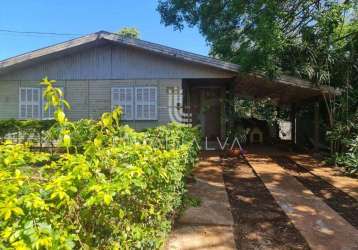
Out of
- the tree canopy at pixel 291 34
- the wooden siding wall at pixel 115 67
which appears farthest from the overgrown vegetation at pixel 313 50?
the wooden siding wall at pixel 115 67

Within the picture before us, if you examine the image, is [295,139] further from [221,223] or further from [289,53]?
[221,223]

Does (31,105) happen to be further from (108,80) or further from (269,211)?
(269,211)

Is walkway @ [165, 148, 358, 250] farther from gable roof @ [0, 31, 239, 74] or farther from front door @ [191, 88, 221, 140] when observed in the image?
front door @ [191, 88, 221, 140]

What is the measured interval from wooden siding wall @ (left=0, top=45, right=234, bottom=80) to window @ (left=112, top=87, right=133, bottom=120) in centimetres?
49

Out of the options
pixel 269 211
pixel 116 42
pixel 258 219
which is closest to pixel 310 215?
pixel 269 211

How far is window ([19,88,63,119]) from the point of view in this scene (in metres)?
13.2

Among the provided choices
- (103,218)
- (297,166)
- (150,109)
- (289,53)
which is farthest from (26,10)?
(103,218)

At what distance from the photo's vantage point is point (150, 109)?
1303 cm

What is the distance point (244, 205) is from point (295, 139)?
12.7 meters

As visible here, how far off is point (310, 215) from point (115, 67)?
30.6 feet

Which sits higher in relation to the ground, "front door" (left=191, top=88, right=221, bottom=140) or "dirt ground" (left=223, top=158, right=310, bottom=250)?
"front door" (left=191, top=88, right=221, bottom=140)

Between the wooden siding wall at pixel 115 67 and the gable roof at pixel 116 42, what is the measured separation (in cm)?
50

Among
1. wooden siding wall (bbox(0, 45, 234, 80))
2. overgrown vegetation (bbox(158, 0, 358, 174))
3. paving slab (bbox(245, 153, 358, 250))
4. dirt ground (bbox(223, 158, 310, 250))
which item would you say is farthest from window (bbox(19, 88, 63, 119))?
paving slab (bbox(245, 153, 358, 250))

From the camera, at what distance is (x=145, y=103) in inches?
514
